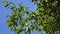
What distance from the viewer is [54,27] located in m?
6.31

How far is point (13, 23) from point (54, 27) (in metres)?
1.20

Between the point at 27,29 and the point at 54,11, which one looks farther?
the point at 54,11

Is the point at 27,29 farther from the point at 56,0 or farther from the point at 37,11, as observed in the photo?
the point at 56,0

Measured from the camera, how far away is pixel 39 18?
243 inches

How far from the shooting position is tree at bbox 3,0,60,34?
6.19 metres

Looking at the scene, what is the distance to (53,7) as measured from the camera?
21.2ft

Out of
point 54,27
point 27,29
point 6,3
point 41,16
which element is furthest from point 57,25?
point 6,3

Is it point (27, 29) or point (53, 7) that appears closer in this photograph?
→ point (27, 29)

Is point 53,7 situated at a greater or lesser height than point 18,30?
greater

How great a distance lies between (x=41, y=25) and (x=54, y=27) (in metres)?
0.38

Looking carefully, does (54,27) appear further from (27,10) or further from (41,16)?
(27,10)

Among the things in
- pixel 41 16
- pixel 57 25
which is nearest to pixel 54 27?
pixel 57 25

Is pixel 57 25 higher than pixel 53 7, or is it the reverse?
pixel 53 7

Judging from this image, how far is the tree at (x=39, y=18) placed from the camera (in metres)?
6.19
